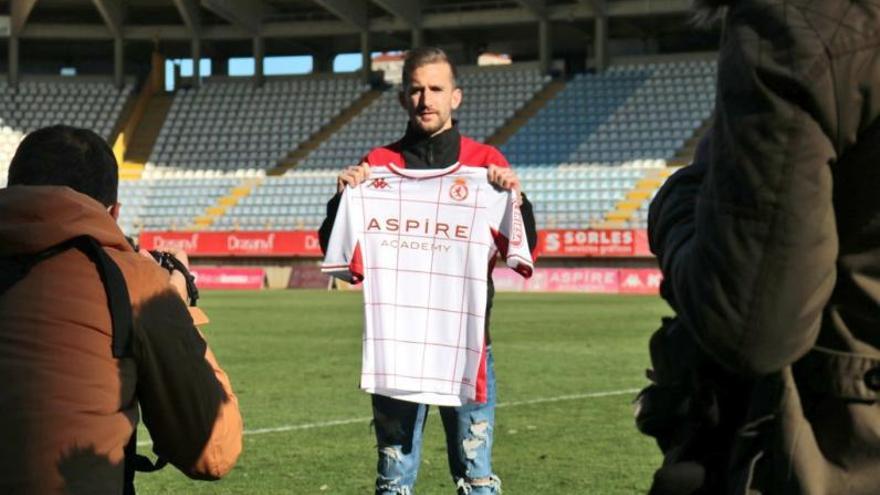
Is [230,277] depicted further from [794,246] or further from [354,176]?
[794,246]

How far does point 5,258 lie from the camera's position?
8.79 ft

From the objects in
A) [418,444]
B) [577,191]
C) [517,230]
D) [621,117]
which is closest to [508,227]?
[517,230]

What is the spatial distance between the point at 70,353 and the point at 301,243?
34.6m

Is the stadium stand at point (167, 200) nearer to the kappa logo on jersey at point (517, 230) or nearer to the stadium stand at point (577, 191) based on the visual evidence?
the stadium stand at point (577, 191)

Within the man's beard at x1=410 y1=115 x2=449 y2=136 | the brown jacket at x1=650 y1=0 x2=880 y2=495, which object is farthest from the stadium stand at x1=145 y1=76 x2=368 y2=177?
the brown jacket at x1=650 y1=0 x2=880 y2=495

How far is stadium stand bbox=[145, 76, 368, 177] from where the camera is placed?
43.7 metres

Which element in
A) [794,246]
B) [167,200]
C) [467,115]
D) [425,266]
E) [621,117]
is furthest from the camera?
[467,115]

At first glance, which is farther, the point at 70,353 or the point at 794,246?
the point at 70,353

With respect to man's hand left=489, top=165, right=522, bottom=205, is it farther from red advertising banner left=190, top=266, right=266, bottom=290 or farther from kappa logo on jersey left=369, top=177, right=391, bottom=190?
red advertising banner left=190, top=266, right=266, bottom=290

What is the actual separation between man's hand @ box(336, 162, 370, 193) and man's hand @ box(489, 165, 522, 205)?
A: 45 cm

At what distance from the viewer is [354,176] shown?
4.96 meters

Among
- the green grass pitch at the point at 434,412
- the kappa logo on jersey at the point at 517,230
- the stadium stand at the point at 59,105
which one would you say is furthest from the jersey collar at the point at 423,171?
the stadium stand at the point at 59,105

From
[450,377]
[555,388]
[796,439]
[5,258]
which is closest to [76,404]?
[5,258]

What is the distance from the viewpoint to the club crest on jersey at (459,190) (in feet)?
16.4
